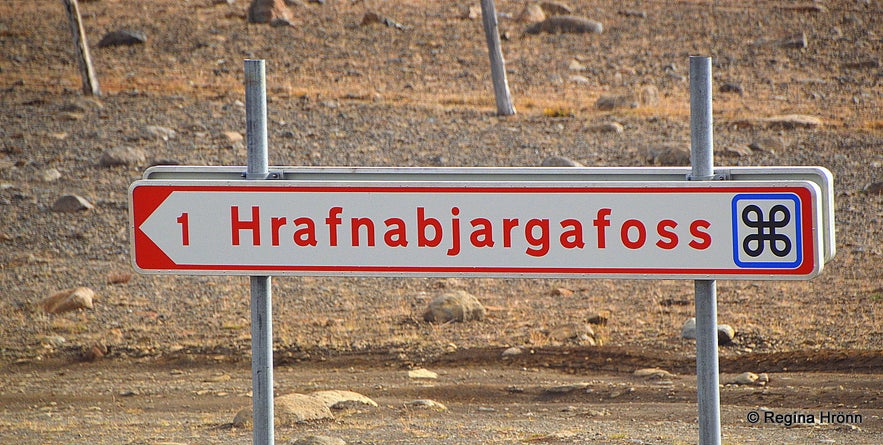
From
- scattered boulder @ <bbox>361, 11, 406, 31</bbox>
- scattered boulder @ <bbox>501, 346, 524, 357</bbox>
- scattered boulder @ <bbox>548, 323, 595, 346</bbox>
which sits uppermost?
scattered boulder @ <bbox>361, 11, 406, 31</bbox>

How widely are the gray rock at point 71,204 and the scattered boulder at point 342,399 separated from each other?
736cm

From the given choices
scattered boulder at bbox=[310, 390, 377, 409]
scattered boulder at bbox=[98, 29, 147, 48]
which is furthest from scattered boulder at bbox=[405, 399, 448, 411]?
scattered boulder at bbox=[98, 29, 147, 48]

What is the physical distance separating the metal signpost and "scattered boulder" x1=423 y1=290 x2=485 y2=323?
5393 millimetres

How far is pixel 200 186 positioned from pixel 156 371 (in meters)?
4.90

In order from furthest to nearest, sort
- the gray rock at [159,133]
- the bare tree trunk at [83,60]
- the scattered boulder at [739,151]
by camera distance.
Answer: the bare tree trunk at [83,60] → the gray rock at [159,133] → the scattered boulder at [739,151]

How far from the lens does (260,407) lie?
2984 mm

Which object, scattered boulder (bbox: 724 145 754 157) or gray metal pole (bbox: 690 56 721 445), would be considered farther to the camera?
scattered boulder (bbox: 724 145 754 157)

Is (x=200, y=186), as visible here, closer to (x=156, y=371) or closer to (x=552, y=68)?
(x=156, y=371)

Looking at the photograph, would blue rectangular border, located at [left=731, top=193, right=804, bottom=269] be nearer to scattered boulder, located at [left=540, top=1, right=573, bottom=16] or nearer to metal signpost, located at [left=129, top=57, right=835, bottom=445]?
metal signpost, located at [left=129, top=57, right=835, bottom=445]

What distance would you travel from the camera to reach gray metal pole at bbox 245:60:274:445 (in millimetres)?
2920

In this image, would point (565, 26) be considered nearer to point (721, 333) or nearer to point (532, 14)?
point (532, 14)

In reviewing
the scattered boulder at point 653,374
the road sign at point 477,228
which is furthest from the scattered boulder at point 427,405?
the road sign at point 477,228

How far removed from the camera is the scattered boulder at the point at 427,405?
20.5 feet

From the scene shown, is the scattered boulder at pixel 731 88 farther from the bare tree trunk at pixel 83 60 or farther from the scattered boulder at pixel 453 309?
the scattered boulder at pixel 453 309
